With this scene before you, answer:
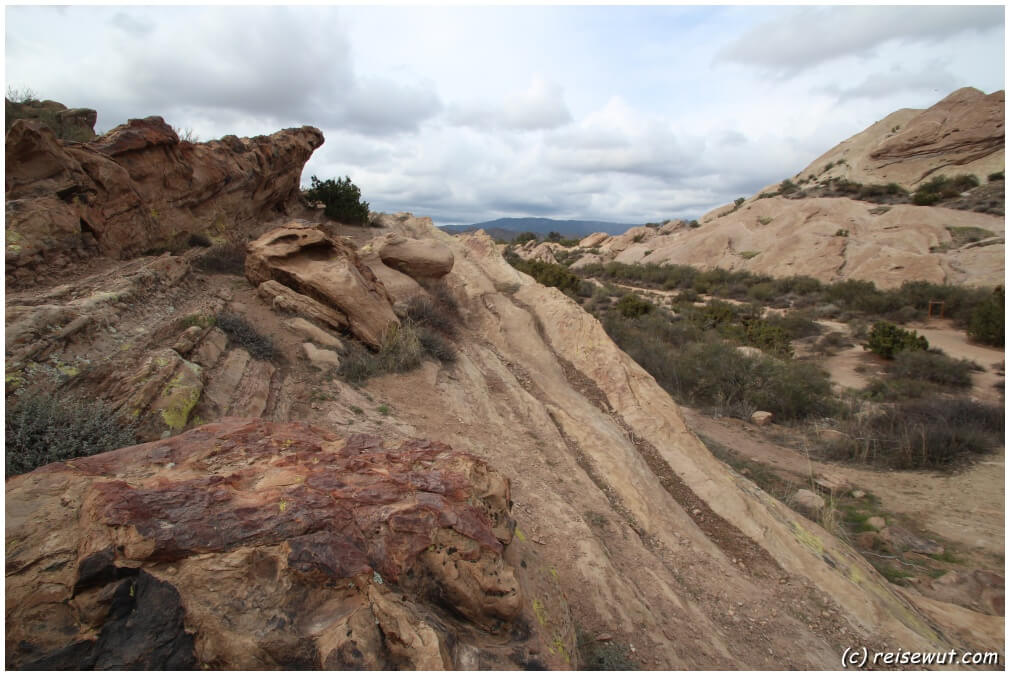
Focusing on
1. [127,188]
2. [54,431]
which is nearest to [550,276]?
[127,188]

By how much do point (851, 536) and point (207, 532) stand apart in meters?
8.39

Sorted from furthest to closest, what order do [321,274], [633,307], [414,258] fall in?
[633,307] < [414,258] < [321,274]

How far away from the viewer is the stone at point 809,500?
7.21 m

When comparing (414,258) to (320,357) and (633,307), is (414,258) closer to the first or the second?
(320,357)

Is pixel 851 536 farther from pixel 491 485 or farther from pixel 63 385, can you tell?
pixel 63 385

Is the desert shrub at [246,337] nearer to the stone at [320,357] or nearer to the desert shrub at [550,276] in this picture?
the stone at [320,357]

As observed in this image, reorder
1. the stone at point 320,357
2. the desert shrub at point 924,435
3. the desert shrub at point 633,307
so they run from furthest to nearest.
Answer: the desert shrub at point 633,307
the desert shrub at point 924,435
the stone at point 320,357

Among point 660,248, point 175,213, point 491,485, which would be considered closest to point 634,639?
point 491,485

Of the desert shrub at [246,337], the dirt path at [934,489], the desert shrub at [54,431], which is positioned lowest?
the dirt path at [934,489]

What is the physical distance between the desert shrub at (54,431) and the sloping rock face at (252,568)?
0.77 m

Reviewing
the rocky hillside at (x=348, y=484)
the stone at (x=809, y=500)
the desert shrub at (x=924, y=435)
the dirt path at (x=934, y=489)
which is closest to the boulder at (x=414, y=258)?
the rocky hillside at (x=348, y=484)

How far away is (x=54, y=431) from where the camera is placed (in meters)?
3.01

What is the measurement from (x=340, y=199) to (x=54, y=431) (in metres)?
11.1

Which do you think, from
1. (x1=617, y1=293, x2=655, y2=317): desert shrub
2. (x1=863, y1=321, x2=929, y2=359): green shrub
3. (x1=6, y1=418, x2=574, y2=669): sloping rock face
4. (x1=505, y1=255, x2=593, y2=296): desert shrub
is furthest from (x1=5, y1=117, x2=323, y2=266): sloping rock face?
(x1=863, y1=321, x2=929, y2=359): green shrub
